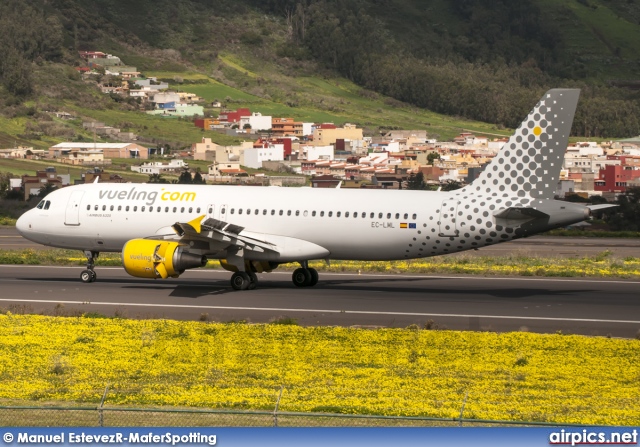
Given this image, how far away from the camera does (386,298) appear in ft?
126

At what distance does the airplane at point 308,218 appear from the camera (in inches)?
1489

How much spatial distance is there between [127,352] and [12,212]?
6619cm

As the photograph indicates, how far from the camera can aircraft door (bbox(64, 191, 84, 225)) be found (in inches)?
1692

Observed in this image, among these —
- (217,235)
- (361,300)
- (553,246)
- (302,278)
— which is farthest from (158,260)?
(553,246)

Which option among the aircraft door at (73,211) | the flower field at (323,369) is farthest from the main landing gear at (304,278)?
the flower field at (323,369)

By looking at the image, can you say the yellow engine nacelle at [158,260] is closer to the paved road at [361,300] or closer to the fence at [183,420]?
the paved road at [361,300]

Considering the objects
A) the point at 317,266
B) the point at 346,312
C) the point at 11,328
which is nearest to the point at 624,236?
the point at 317,266

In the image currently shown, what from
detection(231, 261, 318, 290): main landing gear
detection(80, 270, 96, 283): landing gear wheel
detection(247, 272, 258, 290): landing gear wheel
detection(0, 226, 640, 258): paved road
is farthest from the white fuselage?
detection(0, 226, 640, 258): paved road

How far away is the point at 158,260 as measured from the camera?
1500 inches

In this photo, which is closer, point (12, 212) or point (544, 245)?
point (544, 245)

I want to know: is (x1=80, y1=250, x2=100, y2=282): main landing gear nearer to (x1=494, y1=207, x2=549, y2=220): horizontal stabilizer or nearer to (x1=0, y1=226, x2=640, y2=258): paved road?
(x1=494, y1=207, x2=549, y2=220): horizontal stabilizer

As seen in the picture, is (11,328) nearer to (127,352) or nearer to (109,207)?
(127,352)

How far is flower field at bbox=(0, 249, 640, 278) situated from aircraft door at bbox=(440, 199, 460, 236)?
10038 mm

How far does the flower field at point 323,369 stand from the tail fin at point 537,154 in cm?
942
